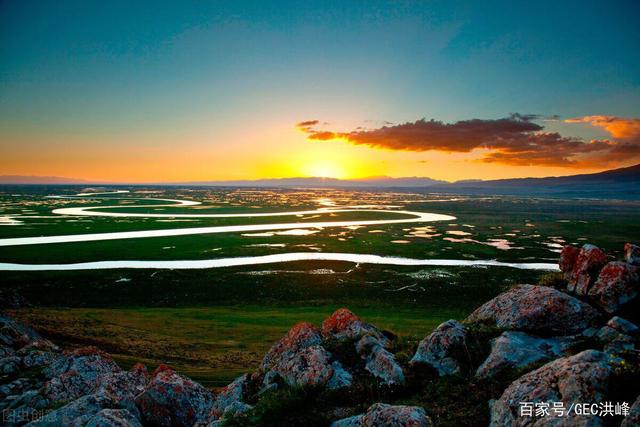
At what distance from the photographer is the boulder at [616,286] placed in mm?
13961

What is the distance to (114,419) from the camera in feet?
38.4

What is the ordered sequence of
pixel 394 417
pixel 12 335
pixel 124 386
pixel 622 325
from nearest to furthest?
pixel 394 417, pixel 622 325, pixel 124 386, pixel 12 335

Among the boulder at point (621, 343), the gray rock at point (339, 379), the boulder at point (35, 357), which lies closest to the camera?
the boulder at point (621, 343)

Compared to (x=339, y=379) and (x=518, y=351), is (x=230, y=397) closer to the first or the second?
(x=339, y=379)

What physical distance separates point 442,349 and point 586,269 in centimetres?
744

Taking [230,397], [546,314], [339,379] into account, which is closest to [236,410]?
[230,397]

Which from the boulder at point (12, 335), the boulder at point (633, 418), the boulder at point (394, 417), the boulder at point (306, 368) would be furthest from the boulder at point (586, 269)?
the boulder at point (12, 335)

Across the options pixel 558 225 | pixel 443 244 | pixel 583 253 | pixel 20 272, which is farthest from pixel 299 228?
pixel 583 253

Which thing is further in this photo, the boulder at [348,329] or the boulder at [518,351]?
the boulder at [348,329]

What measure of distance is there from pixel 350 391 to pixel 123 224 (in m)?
113

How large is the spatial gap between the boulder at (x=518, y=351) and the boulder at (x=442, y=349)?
0.94 m

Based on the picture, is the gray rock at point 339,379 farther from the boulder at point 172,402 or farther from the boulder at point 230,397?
the boulder at point 172,402

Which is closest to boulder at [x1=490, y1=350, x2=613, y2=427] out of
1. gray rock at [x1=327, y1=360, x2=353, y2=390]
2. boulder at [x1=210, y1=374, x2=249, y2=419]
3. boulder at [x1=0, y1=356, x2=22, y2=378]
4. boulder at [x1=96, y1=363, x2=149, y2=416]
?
gray rock at [x1=327, y1=360, x2=353, y2=390]

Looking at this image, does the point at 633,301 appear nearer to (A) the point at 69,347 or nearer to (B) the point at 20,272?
(A) the point at 69,347
